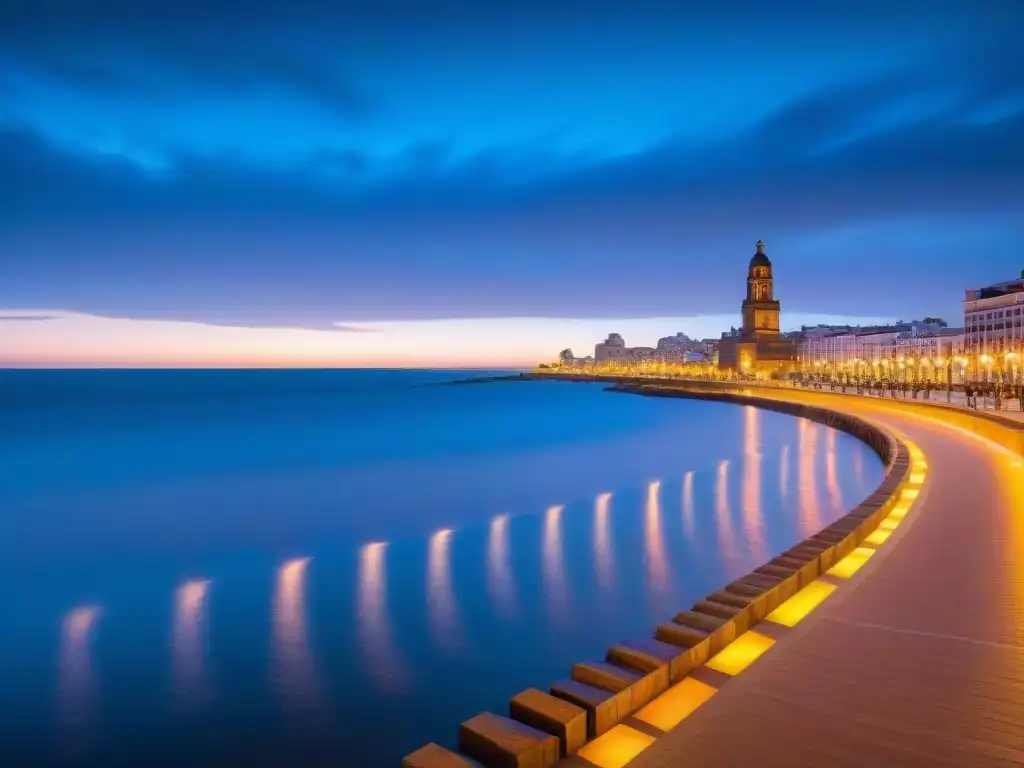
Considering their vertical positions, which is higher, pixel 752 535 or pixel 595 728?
pixel 595 728

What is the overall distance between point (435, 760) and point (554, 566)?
11.0 m

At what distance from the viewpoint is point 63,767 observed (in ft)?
25.6

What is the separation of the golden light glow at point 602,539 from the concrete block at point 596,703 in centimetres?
833

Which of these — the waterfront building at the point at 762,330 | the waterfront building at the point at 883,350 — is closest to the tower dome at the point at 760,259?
A: the waterfront building at the point at 762,330

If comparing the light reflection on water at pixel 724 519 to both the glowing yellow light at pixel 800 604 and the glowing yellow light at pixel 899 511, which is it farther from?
the glowing yellow light at pixel 800 604

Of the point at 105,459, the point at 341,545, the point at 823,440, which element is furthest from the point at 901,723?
the point at 105,459

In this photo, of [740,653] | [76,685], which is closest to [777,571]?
[740,653]

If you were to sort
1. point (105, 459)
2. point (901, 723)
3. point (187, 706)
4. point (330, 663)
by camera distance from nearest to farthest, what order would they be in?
1. point (901, 723)
2. point (187, 706)
3. point (330, 663)
4. point (105, 459)

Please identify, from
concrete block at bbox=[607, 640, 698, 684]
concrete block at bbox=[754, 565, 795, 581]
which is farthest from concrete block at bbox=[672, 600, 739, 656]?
concrete block at bbox=[754, 565, 795, 581]

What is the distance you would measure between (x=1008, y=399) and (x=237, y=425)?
5971cm

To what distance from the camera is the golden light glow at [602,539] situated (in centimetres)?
1464

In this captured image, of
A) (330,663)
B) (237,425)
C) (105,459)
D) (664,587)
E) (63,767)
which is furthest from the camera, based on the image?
(237,425)

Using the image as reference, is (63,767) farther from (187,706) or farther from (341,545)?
(341,545)

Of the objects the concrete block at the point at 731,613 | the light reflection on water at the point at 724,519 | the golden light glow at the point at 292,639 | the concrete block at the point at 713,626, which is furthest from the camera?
the light reflection on water at the point at 724,519
